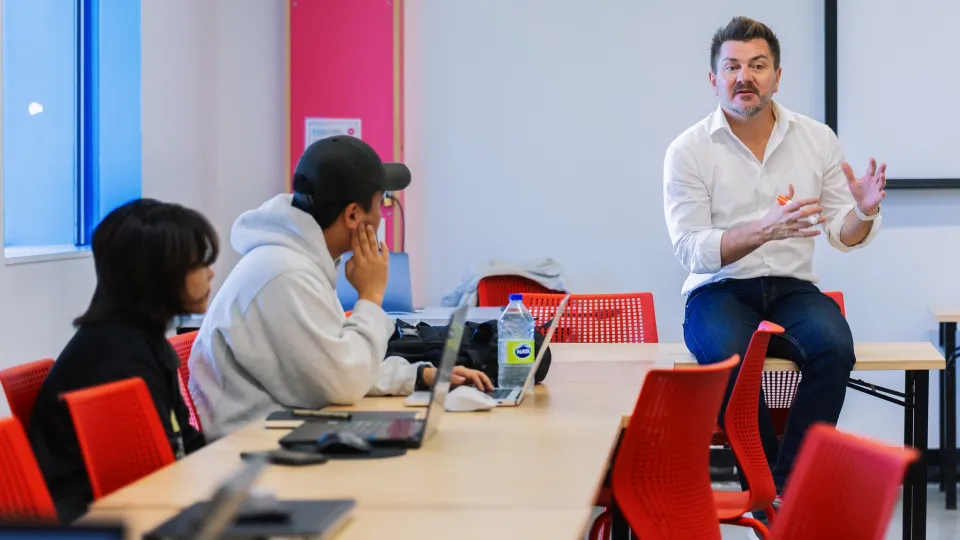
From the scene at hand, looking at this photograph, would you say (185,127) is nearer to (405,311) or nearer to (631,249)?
(405,311)

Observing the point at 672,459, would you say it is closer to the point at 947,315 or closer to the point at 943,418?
the point at 947,315

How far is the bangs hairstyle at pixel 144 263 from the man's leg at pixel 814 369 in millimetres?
1714

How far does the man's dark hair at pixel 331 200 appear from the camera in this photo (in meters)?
2.30

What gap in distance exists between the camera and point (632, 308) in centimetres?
360

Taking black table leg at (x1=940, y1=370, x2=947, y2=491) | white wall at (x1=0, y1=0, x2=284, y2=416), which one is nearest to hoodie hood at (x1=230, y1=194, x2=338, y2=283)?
white wall at (x1=0, y1=0, x2=284, y2=416)

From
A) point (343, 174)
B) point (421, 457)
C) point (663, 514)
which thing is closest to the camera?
point (421, 457)

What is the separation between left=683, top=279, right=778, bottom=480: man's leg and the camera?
2963 mm

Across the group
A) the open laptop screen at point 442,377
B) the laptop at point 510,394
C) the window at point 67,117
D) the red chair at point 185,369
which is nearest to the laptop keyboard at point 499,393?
the laptop at point 510,394

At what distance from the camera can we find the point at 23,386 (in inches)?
76.3

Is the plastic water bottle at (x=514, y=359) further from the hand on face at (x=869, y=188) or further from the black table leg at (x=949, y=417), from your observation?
the black table leg at (x=949, y=417)

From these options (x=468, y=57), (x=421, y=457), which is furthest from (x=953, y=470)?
(x=421, y=457)

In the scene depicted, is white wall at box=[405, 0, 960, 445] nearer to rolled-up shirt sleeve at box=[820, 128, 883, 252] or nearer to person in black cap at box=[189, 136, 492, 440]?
rolled-up shirt sleeve at box=[820, 128, 883, 252]

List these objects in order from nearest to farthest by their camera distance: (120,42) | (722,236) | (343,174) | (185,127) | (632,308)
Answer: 1. (343,174)
2. (722,236)
3. (632,308)
4. (120,42)
5. (185,127)

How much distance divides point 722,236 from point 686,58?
2333 mm
